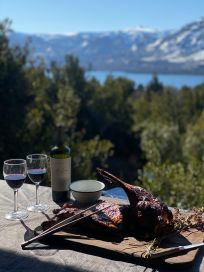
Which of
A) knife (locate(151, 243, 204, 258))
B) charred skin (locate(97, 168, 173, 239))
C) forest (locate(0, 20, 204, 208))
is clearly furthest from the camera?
forest (locate(0, 20, 204, 208))

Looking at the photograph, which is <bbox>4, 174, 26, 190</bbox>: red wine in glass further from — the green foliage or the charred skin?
the green foliage

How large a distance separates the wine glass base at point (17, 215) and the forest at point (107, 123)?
3.50 feet

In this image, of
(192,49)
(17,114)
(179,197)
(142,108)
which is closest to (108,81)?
(142,108)

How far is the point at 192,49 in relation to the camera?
116 meters

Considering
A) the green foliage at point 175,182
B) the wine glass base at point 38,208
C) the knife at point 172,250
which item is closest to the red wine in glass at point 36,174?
the wine glass base at point 38,208

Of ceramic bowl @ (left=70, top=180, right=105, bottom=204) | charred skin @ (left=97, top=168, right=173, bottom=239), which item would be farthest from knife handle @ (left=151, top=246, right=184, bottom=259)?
ceramic bowl @ (left=70, top=180, right=105, bottom=204)

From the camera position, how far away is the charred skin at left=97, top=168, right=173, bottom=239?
4.37 ft

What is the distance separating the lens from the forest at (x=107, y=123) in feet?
21.8

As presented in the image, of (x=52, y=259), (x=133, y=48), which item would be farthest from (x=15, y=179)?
(x=133, y=48)

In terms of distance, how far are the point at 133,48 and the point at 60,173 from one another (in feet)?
451

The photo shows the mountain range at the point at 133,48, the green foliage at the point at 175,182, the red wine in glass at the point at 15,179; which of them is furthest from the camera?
the mountain range at the point at 133,48

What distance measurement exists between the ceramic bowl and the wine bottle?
0.05 metres

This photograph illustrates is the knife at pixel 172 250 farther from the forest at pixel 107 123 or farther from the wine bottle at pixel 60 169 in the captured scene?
the forest at pixel 107 123

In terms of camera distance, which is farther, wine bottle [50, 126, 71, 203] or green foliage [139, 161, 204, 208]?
green foliage [139, 161, 204, 208]
